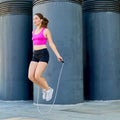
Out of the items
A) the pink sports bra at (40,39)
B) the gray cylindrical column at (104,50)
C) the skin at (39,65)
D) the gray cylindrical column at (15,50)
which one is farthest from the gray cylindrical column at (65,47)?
the pink sports bra at (40,39)

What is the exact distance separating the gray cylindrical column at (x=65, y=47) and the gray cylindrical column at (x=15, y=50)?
1.82 meters

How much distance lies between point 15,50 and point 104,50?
133 inches

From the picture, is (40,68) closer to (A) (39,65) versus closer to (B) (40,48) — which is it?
(A) (39,65)

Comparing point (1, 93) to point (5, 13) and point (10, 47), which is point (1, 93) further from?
point (5, 13)

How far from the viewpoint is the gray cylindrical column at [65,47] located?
37.2 feet

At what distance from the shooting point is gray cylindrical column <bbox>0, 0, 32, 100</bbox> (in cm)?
1322

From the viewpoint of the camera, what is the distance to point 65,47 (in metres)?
11.4

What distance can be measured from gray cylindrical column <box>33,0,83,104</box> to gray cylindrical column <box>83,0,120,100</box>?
4.79 ft

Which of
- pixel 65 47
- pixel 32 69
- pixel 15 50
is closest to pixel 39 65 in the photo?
pixel 32 69

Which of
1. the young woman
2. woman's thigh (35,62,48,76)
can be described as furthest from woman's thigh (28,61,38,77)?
woman's thigh (35,62,48,76)

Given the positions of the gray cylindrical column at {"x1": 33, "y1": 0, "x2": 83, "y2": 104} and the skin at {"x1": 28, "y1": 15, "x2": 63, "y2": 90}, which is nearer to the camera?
the skin at {"x1": 28, "y1": 15, "x2": 63, "y2": 90}

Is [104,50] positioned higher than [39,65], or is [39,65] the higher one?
[104,50]

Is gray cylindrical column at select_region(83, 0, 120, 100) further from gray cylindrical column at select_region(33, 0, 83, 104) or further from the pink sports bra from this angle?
the pink sports bra

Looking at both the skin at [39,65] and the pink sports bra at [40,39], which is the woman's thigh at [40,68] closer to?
the skin at [39,65]
